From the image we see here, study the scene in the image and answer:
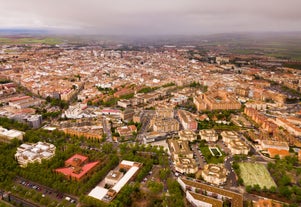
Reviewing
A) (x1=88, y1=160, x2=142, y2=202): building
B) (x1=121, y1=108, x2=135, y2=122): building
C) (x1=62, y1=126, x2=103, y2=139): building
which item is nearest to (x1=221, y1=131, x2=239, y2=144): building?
(x1=88, y1=160, x2=142, y2=202): building

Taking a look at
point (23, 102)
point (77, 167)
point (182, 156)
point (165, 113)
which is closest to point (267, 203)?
point (182, 156)

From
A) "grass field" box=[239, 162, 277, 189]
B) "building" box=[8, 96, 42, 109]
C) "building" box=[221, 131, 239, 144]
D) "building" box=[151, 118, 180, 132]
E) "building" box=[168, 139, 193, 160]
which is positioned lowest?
"grass field" box=[239, 162, 277, 189]

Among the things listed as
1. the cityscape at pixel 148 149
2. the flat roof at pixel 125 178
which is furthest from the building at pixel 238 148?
the flat roof at pixel 125 178

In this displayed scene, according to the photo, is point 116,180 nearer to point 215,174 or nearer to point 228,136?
point 215,174

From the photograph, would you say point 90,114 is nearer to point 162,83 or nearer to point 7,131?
point 7,131

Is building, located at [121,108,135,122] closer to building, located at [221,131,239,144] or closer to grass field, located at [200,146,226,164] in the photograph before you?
grass field, located at [200,146,226,164]

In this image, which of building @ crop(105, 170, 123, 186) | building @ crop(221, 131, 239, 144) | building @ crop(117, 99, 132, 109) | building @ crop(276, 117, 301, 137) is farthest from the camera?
building @ crop(117, 99, 132, 109)

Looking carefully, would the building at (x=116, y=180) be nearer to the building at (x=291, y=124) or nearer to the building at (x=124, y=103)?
the building at (x=124, y=103)
